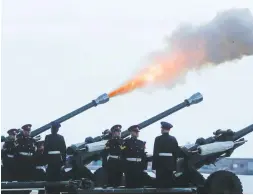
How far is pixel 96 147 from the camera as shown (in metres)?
16.8

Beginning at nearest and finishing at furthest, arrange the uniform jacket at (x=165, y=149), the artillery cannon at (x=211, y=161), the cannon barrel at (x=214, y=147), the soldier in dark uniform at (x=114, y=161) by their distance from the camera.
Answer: the uniform jacket at (x=165, y=149)
the artillery cannon at (x=211, y=161)
the soldier in dark uniform at (x=114, y=161)
the cannon barrel at (x=214, y=147)

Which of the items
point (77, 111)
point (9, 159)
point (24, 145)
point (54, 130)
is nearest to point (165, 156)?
point (54, 130)

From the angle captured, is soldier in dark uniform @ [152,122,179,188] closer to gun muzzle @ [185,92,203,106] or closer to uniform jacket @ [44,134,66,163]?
uniform jacket @ [44,134,66,163]

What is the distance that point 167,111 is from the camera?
17734mm

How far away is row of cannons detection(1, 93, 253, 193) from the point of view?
14836 millimetres

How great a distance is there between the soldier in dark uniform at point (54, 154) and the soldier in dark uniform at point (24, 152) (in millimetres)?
521

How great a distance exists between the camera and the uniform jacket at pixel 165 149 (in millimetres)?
14555

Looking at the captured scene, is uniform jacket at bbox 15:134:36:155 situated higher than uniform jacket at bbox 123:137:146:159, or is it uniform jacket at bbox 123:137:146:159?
uniform jacket at bbox 15:134:36:155

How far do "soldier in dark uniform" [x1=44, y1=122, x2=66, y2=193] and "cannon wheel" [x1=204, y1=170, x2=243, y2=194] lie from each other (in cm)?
363

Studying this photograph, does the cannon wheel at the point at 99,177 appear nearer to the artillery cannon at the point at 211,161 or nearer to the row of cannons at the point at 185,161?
the row of cannons at the point at 185,161

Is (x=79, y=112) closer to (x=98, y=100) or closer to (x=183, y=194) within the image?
(x=98, y=100)

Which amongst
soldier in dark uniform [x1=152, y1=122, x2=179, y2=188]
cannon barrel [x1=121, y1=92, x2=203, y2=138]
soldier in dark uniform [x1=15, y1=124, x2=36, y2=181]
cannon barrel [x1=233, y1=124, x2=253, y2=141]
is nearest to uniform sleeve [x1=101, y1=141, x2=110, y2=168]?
soldier in dark uniform [x1=152, y1=122, x2=179, y2=188]

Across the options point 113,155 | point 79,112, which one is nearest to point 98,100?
point 79,112

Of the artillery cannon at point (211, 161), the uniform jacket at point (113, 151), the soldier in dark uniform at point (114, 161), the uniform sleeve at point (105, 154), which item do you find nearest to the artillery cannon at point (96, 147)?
the uniform sleeve at point (105, 154)
